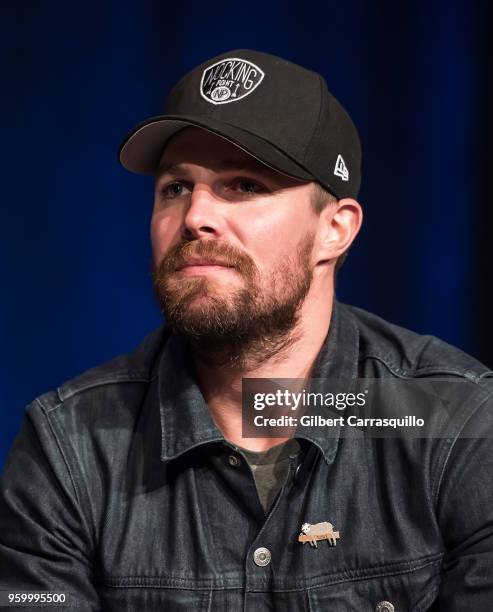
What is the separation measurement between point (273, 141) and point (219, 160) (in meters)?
0.10

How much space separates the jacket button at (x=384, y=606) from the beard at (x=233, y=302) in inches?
18.1

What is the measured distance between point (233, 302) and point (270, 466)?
0.96ft

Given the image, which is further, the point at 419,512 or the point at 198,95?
the point at 198,95

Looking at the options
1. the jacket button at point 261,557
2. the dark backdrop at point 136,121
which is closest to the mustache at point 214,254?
the jacket button at point 261,557

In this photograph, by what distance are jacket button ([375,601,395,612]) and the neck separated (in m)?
0.33

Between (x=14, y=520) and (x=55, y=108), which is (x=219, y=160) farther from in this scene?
(x=55, y=108)

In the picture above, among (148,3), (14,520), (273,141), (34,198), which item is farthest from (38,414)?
(148,3)

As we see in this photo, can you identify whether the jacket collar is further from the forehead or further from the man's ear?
the forehead

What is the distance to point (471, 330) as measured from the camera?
7.23 feet

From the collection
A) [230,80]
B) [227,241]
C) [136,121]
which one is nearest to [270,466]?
[227,241]

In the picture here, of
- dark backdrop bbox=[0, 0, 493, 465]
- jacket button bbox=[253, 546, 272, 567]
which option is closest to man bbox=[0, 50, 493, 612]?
jacket button bbox=[253, 546, 272, 567]

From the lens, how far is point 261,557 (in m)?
1.32

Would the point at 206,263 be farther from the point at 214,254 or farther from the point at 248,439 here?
the point at 248,439

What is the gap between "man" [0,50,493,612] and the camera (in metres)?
1.31
